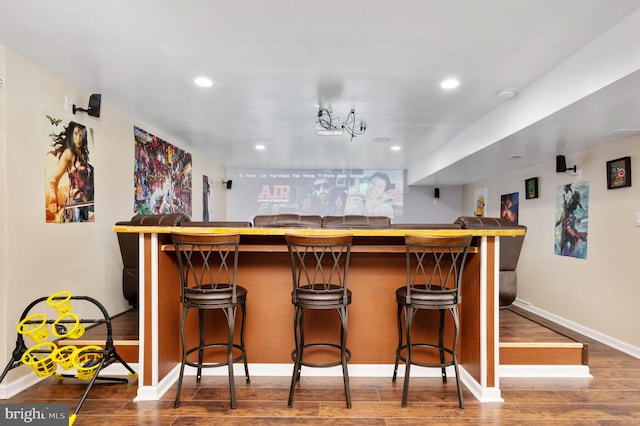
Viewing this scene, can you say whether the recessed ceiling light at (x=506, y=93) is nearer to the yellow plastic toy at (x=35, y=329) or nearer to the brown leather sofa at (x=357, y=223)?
the brown leather sofa at (x=357, y=223)

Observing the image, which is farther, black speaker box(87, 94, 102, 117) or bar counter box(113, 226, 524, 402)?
black speaker box(87, 94, 102, 117)

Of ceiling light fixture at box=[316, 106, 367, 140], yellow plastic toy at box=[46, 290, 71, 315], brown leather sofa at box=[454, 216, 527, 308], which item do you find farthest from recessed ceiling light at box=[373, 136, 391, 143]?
yellow plastic toy at box=[46, 290, 71, 315]

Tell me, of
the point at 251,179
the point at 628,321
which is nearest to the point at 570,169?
the point at 628,321

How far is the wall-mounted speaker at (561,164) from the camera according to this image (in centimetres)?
431

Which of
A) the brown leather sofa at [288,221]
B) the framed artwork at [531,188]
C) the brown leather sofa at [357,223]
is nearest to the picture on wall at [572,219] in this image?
the framed artwork at [531,188]

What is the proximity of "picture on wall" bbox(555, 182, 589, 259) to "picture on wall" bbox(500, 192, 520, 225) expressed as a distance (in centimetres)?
106

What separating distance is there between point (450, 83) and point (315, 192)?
5.24 metres

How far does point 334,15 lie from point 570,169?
12.3ft

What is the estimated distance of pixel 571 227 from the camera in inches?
168

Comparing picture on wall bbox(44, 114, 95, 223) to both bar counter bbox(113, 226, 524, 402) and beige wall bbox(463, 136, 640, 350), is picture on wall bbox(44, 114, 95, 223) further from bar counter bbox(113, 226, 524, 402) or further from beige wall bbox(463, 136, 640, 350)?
beige wall bbox(463, 136, 640, 350)

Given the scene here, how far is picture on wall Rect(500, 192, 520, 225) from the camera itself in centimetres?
562

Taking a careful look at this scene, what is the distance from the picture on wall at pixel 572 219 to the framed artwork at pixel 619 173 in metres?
0.36

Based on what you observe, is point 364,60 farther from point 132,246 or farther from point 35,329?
point 35,329

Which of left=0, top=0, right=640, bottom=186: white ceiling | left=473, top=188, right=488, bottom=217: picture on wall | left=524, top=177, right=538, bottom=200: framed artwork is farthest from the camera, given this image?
left=473, top=188, right=488, bottom=217: picture on wall
